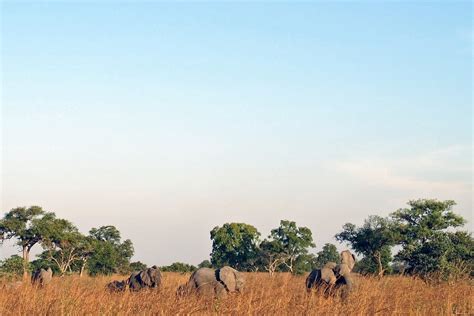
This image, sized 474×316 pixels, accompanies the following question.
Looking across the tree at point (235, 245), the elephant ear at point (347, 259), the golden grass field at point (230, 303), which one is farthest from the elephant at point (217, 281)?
the tree at point (235, 245)

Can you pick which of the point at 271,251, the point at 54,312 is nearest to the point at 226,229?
the point at 271,251

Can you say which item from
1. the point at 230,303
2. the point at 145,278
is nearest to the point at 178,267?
the point at 145,278

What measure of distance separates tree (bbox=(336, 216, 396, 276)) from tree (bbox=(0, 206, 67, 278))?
73.3 ft

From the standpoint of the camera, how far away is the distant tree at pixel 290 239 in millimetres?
54938

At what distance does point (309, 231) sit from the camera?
55.9 metres

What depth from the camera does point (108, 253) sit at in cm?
5481

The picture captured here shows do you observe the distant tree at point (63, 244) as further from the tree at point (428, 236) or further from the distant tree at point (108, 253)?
the tree at point (428, 236)

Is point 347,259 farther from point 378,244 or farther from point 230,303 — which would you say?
point 378,244

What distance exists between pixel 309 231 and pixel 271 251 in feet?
12.1

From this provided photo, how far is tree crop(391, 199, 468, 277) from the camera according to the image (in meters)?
41.1

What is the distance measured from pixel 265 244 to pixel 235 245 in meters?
2.68

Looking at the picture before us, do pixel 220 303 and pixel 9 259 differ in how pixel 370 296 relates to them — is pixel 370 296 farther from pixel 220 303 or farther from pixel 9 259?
pixel 9 259

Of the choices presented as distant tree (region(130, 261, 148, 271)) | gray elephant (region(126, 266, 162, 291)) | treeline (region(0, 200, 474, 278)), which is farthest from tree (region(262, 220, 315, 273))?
gray elephant (region(126, 266, 162, 291))

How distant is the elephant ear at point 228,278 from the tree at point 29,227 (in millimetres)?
35413
